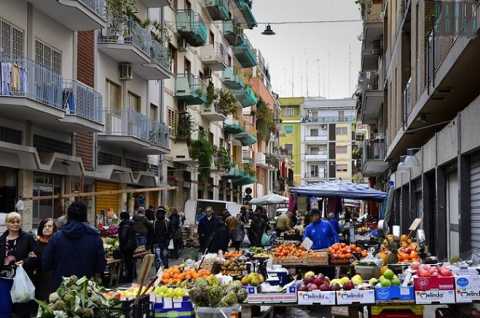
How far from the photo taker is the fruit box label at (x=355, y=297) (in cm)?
920

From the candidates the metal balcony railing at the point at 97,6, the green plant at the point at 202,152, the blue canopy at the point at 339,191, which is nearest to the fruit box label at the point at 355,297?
the metal balcony railing at the point at 97,6

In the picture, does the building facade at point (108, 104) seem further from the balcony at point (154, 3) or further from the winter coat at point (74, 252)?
the winter coat at point (74, 252)

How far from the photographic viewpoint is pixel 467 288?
898cm

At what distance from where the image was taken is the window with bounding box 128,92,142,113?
1237 inches

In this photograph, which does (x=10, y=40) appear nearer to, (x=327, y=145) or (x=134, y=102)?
(x=134, y=102)

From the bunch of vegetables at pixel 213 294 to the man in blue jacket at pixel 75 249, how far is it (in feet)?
4.22

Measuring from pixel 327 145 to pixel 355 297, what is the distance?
387ft

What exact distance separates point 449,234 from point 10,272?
10.0 meters

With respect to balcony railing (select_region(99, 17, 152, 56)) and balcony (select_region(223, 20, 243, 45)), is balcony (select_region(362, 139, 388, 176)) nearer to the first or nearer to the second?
balcony (select_region(223, 20, 243, 45))

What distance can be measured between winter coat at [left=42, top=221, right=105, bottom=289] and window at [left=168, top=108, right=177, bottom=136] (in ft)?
96.8

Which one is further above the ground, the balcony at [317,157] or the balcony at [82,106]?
the balcony at [317,157]

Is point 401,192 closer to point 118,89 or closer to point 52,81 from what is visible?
point 118,89

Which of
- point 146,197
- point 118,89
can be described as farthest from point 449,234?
point 146,197

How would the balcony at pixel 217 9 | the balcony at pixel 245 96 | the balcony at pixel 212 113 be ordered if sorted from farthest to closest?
the balcony at pixel 245 96
the balcony at pixel 217 9
the balcony at pixel 212 113
